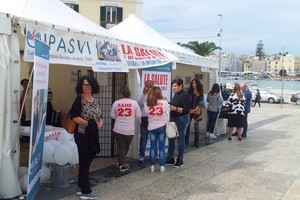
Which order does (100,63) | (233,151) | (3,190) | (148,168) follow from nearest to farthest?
(3,190) → (100,63) → (148,168) → (233,151)

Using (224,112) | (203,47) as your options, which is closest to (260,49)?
(203,47)

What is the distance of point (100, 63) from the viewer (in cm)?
681

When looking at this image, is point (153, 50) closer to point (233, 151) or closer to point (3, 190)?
point (233, 151)

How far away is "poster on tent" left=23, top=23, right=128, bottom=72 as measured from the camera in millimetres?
5473

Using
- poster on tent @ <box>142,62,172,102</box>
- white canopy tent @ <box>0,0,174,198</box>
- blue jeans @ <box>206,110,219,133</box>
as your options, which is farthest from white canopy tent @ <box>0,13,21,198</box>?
blue jeans @ <box>206,110,219,133</box>

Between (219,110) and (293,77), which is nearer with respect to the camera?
(219,110)

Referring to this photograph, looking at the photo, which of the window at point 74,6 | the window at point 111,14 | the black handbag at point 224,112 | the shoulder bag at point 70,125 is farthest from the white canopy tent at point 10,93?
the window at point 74,6

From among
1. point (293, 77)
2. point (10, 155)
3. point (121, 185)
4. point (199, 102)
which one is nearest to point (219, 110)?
point (199, 102)

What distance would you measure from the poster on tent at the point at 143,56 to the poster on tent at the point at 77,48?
0.25 meters

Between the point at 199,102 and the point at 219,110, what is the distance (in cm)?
202

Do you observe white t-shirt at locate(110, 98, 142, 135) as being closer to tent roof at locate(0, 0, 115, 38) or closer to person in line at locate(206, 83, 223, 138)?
tent roof at locate(0, 0, 115, 38)

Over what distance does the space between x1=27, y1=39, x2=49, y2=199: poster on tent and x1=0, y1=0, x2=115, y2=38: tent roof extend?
890mm

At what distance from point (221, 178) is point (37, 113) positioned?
377 centimetres

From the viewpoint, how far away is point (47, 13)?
6371 mm
